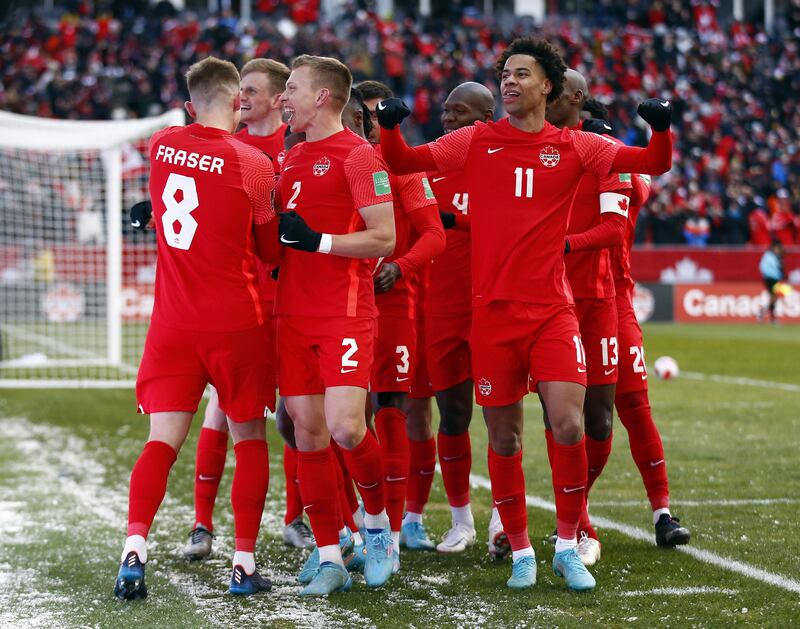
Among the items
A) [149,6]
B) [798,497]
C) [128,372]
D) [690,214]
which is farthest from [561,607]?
[149,6]

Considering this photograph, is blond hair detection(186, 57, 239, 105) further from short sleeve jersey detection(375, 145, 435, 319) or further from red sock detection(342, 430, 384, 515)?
red sock detection(342, 430, 384, 515)

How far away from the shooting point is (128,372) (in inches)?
607

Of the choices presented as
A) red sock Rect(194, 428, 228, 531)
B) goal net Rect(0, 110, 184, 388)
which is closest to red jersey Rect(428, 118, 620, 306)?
red sock Rect(194, 428, 228, 531)

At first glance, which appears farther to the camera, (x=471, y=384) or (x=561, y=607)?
(x=471, y=384)

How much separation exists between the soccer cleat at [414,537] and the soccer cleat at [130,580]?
1.55 meters

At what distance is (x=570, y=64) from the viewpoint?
3309 centimetres

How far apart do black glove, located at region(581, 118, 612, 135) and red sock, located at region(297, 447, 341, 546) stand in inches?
79.2

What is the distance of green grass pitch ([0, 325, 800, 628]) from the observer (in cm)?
462

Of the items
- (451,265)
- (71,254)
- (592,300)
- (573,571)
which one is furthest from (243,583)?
(71,254)

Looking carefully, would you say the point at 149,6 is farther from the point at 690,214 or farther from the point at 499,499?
the point at 499,499

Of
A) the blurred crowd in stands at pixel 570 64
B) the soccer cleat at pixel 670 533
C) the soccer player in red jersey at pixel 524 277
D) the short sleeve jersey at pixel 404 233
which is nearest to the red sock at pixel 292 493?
the short sleeve jersey at pixel 404 233

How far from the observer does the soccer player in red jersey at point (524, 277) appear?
5086 mm

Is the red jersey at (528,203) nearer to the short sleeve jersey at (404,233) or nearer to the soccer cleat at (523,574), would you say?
the short sleeve jersey at (404,233)

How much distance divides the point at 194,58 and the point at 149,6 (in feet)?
11.2
